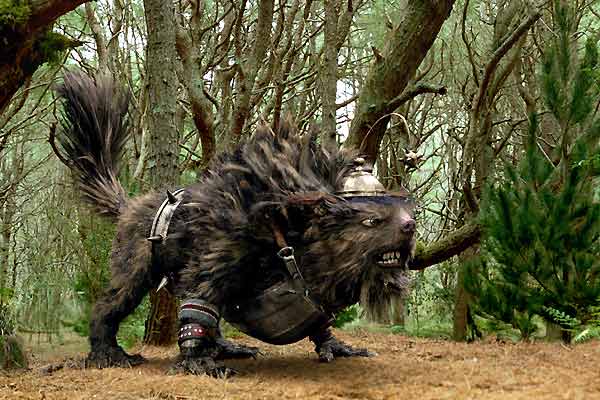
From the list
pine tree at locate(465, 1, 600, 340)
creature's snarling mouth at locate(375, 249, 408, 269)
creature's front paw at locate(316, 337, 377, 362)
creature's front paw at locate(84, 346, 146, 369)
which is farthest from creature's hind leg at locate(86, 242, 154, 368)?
pine tree at locate(465, 1, 600, 340)

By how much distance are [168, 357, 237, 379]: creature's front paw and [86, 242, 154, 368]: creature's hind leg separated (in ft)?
2.13

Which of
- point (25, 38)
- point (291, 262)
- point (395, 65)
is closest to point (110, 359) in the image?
point (291, 262)

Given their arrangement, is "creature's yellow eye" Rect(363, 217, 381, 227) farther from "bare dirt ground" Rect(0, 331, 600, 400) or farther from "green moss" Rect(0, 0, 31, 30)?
"green moss" Rect(0, 0, 31, 30)

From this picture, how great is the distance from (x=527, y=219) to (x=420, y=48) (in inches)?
66.1

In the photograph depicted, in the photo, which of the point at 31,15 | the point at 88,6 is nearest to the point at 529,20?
the point at 31,15

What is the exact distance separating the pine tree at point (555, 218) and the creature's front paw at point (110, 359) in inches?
109

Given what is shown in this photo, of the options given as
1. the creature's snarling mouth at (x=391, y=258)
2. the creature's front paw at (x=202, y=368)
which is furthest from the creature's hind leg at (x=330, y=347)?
the creature's snarling mouth at (x=391, y=258)

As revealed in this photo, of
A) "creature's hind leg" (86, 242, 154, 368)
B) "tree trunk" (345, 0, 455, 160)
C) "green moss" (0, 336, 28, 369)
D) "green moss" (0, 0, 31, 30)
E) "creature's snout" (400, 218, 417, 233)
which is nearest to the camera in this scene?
"creature's snout" (400, 218, 417, 233)

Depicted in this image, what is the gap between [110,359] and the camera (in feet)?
14.0

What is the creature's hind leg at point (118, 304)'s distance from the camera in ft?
13.8

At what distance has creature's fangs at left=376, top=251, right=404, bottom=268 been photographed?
11.4ft

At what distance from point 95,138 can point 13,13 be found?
1086 millimetres

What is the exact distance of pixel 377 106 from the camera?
18.4 feet

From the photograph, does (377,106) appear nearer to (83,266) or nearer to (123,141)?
(123,141)
